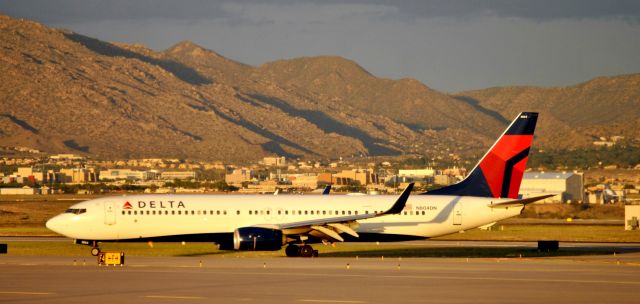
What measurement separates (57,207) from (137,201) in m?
60.5

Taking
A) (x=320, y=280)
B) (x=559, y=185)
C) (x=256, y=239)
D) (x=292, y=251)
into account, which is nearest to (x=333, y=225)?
(x=292, y=251)

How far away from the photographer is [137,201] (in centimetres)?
5481

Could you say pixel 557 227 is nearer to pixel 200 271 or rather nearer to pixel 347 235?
pixel 347 235

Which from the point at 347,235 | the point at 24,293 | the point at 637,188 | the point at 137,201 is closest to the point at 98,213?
the point at 137,201

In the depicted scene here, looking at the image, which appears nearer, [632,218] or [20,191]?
[632,218]

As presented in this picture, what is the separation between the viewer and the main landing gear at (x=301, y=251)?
5603 cm

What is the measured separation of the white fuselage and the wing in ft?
3.12

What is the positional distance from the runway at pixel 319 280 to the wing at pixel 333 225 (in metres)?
1.45

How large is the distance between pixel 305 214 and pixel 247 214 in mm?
2971

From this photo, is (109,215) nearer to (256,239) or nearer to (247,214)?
(247,214)

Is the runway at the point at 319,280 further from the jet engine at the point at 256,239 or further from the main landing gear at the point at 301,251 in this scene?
the main landing gear at the point at 301,251

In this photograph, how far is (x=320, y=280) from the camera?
42562 mm

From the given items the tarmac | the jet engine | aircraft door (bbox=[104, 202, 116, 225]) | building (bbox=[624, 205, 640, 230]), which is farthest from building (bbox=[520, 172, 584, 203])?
aircraft door (bbox=[104, 202, 116, 225])

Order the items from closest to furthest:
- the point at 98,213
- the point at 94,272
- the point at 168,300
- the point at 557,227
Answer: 1. the point at 168,300
2. the point at 94,272
3. the point at 98,213
4. the point at 557,227
